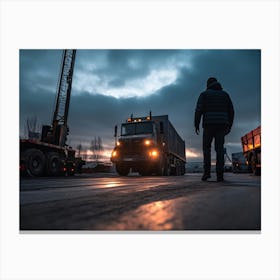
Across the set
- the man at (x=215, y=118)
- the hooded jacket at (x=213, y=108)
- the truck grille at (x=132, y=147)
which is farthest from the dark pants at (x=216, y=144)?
the truck grille at (x=132, y=147)

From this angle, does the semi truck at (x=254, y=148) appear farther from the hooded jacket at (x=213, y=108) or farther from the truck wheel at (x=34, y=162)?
the truck wheel at (x=34, y=162)

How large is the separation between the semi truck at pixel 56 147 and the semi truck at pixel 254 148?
7.22m

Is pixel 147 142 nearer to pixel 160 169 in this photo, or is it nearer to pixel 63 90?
pixel 160 169

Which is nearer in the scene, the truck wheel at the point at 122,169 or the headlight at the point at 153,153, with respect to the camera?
the headlight at the point at 153,153

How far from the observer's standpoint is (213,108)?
11.8 feet

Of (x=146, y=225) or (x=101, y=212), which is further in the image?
(x=101, y=212)

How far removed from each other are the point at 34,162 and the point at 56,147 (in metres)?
1.48

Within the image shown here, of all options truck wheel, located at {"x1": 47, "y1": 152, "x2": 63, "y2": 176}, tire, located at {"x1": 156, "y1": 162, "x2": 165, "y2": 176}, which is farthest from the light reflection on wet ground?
truck wheel, located at {"x1": 47, "y1": 152, "x2": 63, "y2": 176}

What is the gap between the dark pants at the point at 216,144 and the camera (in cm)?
360

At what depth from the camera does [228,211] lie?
1.20 metres
